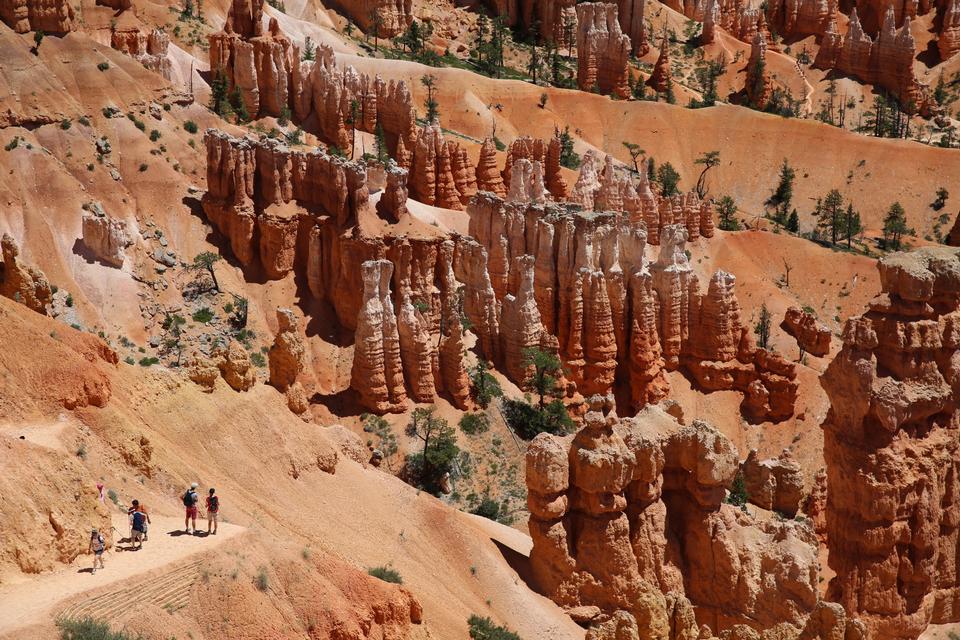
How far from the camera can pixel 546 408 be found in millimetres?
66000

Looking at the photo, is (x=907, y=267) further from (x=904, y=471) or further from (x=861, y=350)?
(x=904, y=471)

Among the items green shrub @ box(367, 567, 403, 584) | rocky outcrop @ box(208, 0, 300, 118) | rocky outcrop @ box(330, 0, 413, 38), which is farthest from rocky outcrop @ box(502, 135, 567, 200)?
green shrub @ box(367, 567, 403, 584)

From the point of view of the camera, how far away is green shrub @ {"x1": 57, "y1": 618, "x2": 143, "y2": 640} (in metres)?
25.7

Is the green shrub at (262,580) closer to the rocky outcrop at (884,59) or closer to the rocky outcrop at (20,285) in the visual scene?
the rocky outcrop at (20,285)

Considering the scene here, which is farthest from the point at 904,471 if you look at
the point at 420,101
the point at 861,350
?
the point at 420,101

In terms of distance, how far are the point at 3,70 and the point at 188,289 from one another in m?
15.9

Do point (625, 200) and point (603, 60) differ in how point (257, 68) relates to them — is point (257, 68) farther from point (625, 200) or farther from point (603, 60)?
point (603, 60)

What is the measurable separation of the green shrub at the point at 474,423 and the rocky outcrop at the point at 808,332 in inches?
1086

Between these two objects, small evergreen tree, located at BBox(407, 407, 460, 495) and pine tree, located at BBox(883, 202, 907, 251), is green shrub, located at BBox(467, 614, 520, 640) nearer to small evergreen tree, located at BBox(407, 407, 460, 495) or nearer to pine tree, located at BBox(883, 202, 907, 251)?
small evergreen tree, located at BBox(407, 407, 460, 495)

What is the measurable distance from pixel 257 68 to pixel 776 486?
150ft

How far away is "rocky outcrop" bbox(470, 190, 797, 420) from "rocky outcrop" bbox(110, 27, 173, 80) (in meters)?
20.5

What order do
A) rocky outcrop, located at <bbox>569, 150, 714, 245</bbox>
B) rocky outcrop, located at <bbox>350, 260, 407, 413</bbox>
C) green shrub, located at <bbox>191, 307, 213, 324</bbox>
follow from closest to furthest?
rocky outcrop, located at <bbox>350, 260, 407, 413</bbox>, green shrub, located at <bbox>191, 307, 213, 324</bbox>, rocky outcrop, located at <bbox>569, 150, 714, 245</bbox>

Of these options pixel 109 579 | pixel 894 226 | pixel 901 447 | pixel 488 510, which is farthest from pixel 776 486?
pixel 894 226

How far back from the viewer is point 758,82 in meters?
134
